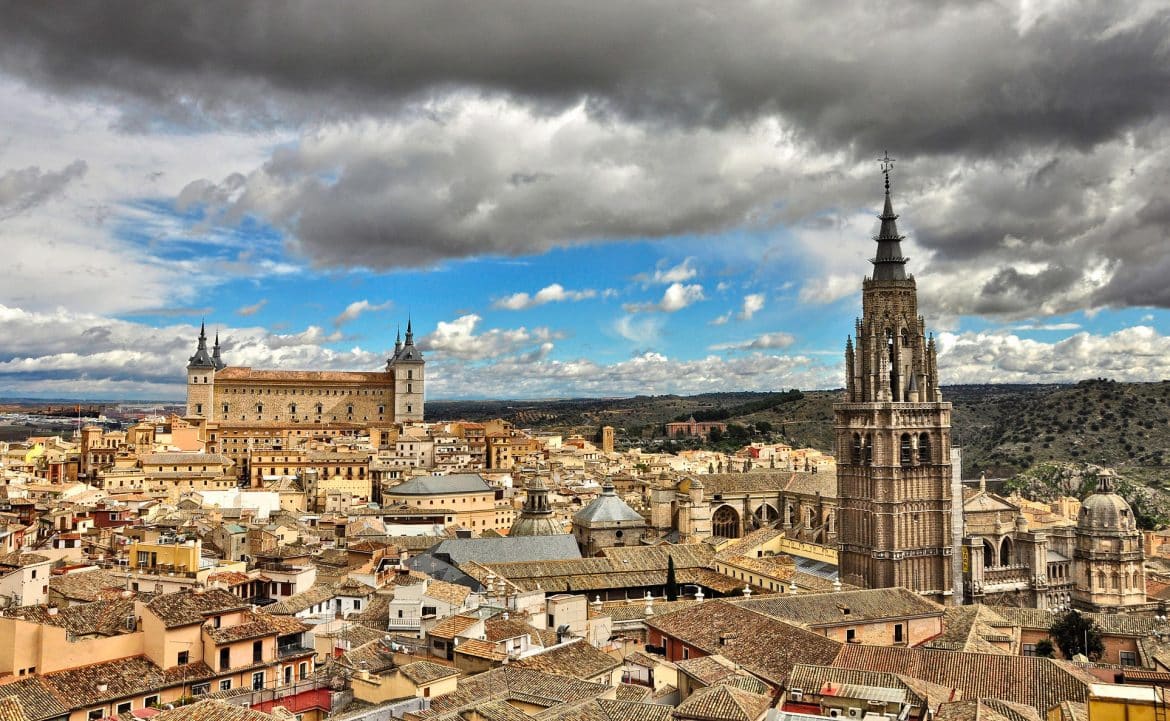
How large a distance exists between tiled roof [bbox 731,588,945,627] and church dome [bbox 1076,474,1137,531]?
65.3 ft

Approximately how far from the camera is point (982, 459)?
4862 inches

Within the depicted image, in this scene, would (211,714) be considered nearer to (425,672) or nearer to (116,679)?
(116,679)

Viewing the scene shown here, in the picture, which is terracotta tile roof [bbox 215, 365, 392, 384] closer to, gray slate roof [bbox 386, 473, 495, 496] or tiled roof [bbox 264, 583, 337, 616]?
gray slate roof [bbox 386, 473, 495, 496]

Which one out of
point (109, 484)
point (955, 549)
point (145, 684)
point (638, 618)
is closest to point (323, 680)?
point (145, 684)

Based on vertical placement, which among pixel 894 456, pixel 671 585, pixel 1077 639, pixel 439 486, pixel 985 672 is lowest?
pixel 1077 639

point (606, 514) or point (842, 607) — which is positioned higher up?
point (606, 514)

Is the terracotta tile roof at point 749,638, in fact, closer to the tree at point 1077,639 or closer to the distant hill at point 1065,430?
the tree at point 1077,639

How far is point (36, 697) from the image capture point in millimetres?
18719

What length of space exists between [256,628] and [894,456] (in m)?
32.0

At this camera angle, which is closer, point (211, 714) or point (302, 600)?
point (211, 714)

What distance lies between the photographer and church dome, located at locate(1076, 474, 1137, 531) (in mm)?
48938

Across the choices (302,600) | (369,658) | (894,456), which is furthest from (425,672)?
(894,456)

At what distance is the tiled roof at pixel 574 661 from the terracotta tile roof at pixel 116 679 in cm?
716

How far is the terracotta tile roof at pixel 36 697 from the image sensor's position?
18172mm
